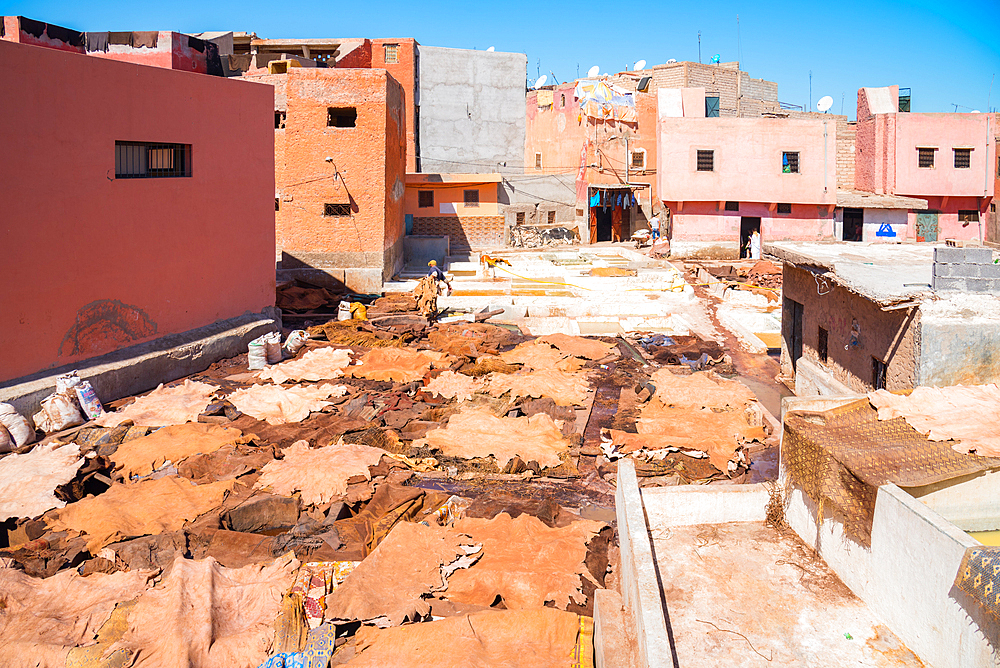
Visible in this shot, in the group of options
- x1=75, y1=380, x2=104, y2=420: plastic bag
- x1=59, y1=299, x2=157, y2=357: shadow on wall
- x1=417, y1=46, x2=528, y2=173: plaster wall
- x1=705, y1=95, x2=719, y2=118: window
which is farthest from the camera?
x1=417, y1=46, x2=528, y2=173: plaster wall

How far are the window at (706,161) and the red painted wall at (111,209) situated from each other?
20990mm

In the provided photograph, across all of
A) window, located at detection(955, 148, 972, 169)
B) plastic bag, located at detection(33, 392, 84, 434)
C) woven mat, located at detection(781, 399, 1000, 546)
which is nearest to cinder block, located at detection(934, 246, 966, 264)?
woven mat, located at detection(781, 399, 1000, 546)

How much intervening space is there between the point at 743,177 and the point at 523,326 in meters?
17.3

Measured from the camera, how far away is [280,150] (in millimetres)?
23641

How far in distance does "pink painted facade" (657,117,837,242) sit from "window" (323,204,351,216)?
15.2 m

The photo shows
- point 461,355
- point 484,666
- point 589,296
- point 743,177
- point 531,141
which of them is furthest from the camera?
point 531,141

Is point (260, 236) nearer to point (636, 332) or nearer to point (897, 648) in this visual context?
point (636, 332)

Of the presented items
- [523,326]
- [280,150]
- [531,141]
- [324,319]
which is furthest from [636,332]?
[531,141]

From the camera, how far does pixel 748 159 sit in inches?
1252

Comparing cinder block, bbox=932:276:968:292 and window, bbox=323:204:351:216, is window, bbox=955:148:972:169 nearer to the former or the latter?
window, bbox=323:204:351:216

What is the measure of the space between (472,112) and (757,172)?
16515 millimetres

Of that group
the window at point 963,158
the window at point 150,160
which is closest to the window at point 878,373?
the window at point 150,160

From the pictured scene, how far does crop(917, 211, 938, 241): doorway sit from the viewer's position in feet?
103

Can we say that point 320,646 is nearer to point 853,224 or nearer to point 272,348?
point 272,348
